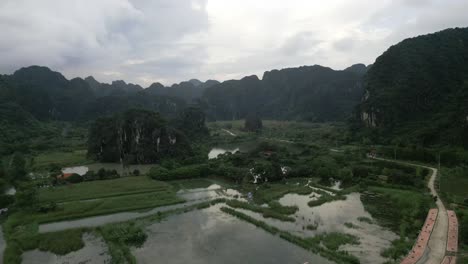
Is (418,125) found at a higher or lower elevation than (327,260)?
higher

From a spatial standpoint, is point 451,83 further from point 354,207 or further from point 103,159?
point 103,159

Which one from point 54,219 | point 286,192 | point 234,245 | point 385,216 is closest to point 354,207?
point 385,216

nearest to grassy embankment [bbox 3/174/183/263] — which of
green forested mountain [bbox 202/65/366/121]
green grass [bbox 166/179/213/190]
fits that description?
green grass [bbox 166/179/213/190]

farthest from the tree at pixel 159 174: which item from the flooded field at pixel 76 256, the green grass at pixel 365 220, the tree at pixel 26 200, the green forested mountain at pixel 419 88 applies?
the green forested mountain at pixel 419 88

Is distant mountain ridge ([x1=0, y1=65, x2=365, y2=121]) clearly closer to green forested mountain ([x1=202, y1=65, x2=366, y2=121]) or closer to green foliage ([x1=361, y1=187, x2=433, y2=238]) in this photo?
green forested mountain ([x1=202, y1=65, x2=366, y2=121])

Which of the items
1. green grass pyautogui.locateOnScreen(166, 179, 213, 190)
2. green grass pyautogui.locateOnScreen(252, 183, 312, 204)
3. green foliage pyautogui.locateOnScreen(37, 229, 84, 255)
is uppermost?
green foliage pyautogui.locateOnScreen(37, 229, 84, 255)

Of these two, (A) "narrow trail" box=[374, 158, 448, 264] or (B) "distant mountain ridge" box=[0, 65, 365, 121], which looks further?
(B) "distant mountain ridge" box=[0, 65, 365, 121]

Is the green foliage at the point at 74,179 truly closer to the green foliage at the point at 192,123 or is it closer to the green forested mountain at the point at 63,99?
the green forested mountain at the point at 63,99

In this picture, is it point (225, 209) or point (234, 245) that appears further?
point (225, 209)
